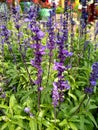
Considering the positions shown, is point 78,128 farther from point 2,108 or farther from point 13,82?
point 13,82

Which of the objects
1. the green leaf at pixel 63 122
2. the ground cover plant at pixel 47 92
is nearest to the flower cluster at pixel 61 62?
the ground cover plant at pixel 47 92

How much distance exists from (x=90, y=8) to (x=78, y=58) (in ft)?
5.02

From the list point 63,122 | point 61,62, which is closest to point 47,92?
point 63,122

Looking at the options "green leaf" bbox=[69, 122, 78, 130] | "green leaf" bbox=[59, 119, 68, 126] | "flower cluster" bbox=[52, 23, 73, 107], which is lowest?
"green leaf" bbox=[69, 122, 78, 130]

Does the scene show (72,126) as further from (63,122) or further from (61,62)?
(61,62)

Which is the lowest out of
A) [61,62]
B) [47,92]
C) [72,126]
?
[72,126]

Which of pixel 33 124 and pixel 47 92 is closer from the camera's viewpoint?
pixel 33 124

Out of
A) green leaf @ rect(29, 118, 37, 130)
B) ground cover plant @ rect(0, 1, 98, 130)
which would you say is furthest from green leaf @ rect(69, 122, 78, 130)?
green leaf @ rect(29, 118, 37, 130)

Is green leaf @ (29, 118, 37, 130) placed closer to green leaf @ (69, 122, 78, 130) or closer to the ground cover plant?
the ground cover plant

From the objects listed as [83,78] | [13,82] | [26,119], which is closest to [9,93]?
[13,82]

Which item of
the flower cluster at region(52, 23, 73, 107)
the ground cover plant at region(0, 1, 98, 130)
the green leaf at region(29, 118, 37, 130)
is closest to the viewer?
the flower cluster at region(52, 23, 73, 107)

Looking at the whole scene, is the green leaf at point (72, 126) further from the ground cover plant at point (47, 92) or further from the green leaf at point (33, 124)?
the green leaf at point (33, 124)

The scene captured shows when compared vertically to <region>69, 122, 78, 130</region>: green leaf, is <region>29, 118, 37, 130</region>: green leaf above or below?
above

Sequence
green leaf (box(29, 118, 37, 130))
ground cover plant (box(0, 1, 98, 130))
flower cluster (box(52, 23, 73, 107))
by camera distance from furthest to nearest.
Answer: green leaf (box(29, 118, 37, 130))
ground cover plant (box(0, 1, 98, 130))
flower cluster (box(52, 23, 73, 107))
